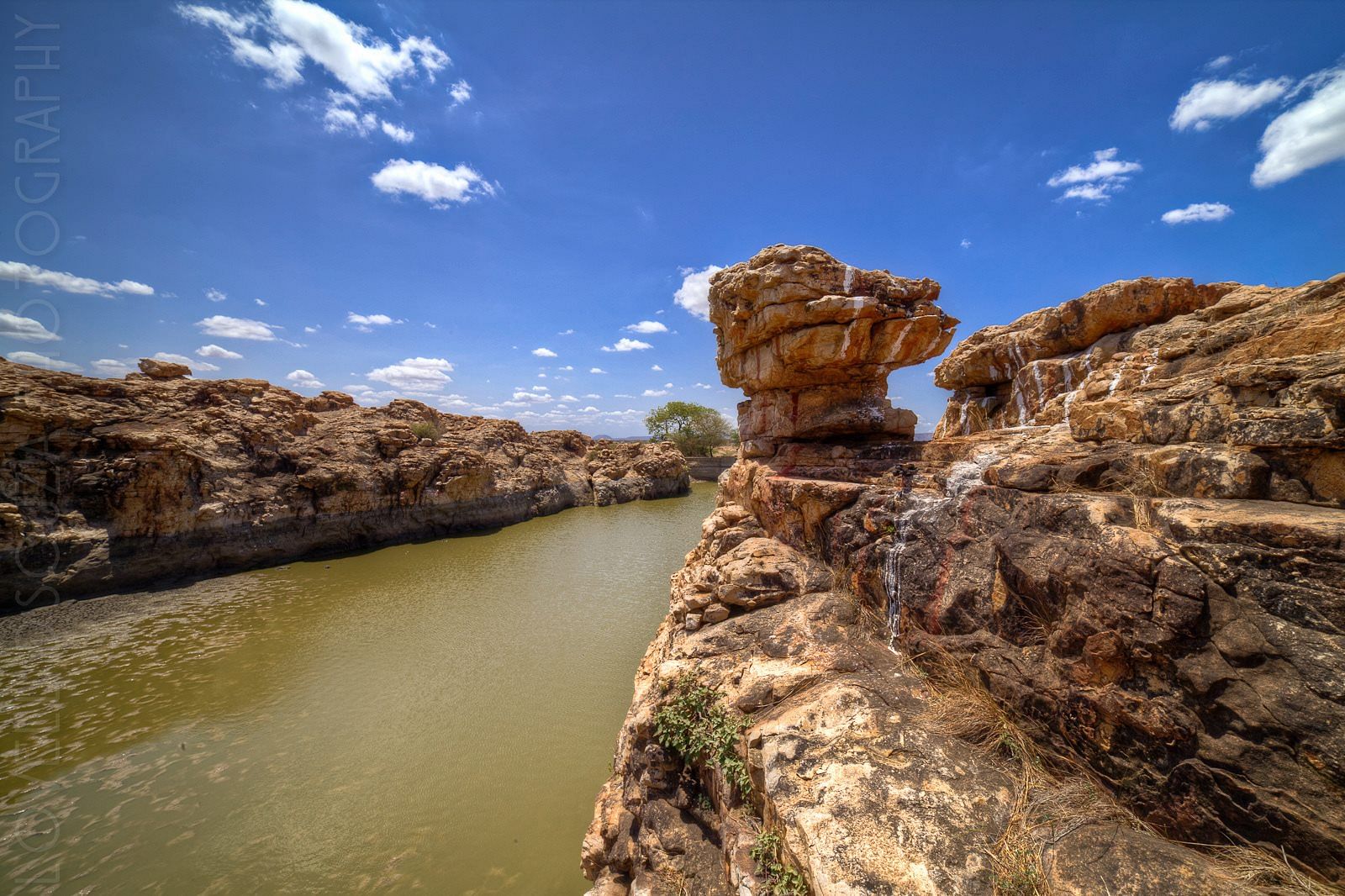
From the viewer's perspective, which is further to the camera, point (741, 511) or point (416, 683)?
point (416, 683)

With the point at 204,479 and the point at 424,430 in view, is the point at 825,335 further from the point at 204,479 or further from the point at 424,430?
the point at 424,430

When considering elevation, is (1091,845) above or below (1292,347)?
below

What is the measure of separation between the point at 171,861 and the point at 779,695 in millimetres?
7799

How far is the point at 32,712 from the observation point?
8.11 meters

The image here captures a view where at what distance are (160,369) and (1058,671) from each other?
28.4 metres

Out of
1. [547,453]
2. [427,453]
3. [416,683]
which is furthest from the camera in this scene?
[547,453]

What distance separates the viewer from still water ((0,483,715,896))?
17.6 ft

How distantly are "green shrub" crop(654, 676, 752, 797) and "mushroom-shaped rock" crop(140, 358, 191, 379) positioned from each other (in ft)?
82.3

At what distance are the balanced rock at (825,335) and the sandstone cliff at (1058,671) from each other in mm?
2616

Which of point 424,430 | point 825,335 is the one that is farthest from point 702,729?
point 424,430

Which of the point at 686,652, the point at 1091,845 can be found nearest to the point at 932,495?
the point at 1091,845

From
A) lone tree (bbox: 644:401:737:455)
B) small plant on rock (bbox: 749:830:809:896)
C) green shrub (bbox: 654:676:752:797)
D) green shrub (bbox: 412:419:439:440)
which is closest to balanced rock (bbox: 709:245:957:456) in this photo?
green shrub (bbox: 654:676:752:797)

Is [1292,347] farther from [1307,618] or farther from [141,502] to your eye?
[141,502]

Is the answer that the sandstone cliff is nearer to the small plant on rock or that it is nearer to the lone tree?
the small plant on rock
